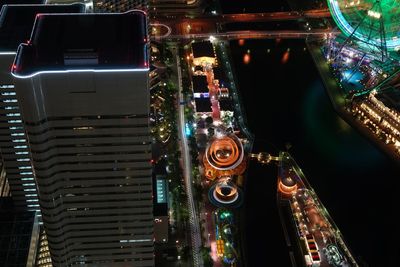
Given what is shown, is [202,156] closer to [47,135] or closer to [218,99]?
[218,99]

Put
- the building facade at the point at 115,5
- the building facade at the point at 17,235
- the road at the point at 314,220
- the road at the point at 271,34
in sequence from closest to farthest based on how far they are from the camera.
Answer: the building facade at the point at 17,235, the road at the point at 314,220, the building facade at the point at 115,5, the road at the point at 271,34

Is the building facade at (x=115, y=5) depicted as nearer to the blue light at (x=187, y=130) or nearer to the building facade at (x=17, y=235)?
the blue light at (x=187, y=130)

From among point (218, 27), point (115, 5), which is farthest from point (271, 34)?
point (115, 5)

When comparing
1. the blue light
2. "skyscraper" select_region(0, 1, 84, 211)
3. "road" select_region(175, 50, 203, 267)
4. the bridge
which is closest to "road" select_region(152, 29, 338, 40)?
the bridge

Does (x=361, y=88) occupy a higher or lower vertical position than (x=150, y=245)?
higher

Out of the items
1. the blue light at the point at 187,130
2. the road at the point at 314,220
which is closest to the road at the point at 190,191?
the blue light at the point at 187,130

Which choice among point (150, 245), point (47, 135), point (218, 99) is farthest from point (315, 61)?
point (47, 135)
